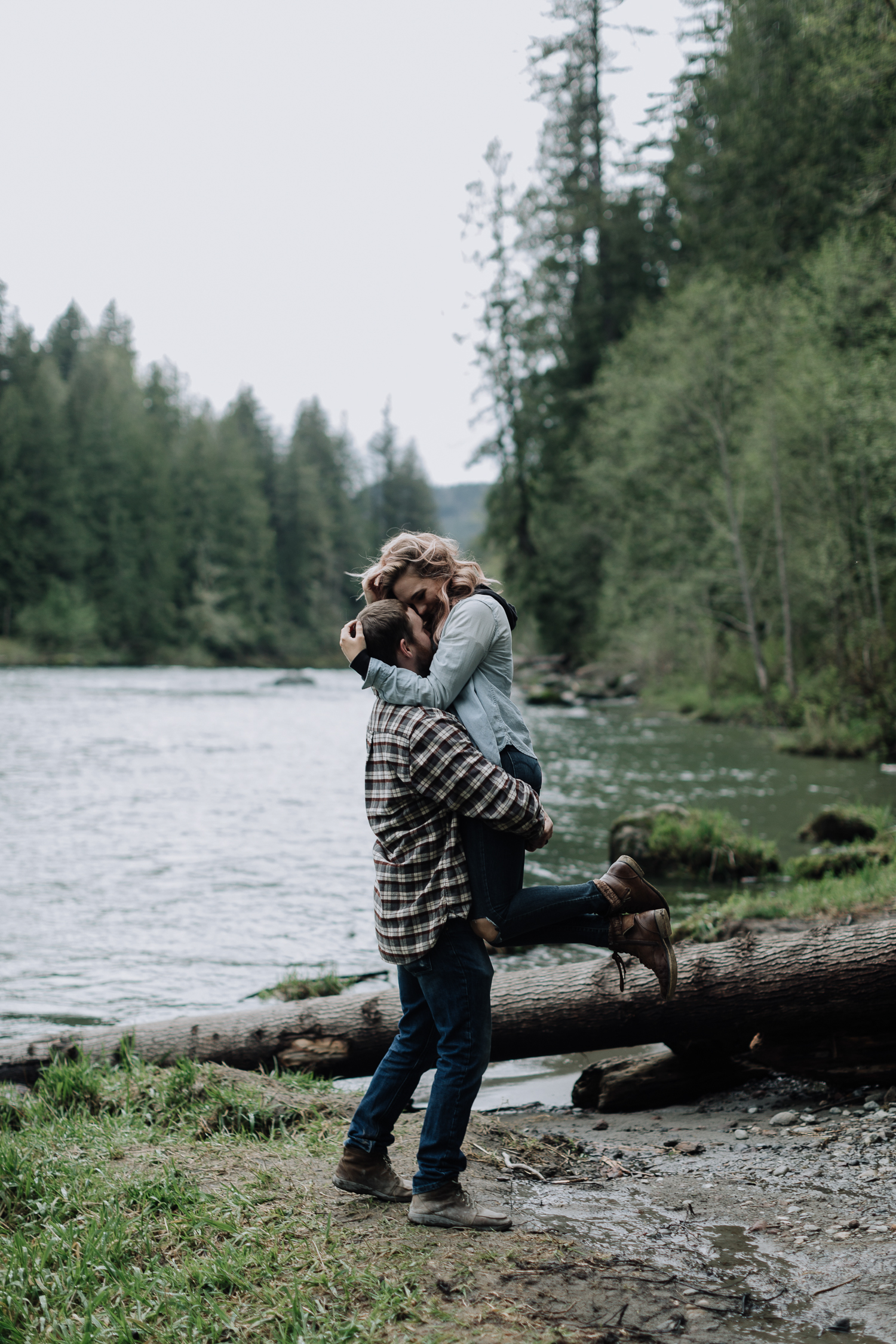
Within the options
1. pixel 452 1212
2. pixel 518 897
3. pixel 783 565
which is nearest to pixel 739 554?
pixel 783 565

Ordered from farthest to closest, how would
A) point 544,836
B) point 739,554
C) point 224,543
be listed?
point 224,543, point 739,554, point 544,836

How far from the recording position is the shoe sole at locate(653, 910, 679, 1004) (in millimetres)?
3746

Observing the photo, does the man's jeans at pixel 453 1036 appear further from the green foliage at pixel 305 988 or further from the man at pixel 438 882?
the green foliage at pixel 305 988

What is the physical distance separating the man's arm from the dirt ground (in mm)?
1333

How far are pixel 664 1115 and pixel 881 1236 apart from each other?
74.6 inches

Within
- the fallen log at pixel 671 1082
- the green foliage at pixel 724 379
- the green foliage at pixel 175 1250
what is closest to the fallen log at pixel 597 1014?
the fallen log at pixel 671 1082

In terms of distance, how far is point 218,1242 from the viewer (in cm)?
326

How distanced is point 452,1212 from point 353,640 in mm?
1930

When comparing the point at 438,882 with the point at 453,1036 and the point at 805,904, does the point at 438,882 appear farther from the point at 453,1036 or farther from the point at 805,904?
the point at 805,904

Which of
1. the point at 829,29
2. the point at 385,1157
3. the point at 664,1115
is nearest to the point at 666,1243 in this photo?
the point at 385,1157

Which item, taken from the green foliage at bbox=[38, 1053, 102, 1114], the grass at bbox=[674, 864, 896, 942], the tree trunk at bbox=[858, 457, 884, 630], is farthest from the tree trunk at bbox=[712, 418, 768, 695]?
the green foliage at bbox=[38, 1053, 102, 1114]

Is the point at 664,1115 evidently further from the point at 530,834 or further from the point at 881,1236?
the point at 530,834

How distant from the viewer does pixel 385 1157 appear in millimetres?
3732

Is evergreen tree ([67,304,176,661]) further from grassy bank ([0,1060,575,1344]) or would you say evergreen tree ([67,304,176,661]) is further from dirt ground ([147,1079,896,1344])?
dirt ground ([147,1079,896,1344])
